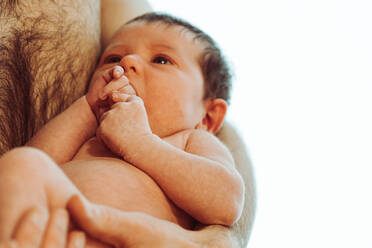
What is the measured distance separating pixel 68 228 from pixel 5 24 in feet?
2.22

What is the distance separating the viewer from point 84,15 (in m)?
1.20

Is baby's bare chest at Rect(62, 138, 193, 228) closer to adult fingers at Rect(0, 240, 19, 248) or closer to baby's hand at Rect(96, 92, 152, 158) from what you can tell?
baby's hand at Rect(96, 92, 152, 158)

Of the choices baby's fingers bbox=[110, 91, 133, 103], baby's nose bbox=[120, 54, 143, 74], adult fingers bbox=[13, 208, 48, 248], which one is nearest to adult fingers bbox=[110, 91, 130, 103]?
baby's fingers bbox=[110, 91, 133, 103]

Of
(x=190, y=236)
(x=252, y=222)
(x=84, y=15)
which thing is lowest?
(x=252, y=222)

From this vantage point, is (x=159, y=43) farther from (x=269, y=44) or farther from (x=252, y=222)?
(x=269, y=44)

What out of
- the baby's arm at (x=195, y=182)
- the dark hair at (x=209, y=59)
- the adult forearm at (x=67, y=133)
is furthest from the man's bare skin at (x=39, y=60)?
the baby's arm at (x=195, y=182)

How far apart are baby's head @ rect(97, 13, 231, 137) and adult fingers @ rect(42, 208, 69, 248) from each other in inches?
19.9

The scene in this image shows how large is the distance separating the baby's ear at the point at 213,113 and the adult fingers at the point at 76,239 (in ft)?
2.40

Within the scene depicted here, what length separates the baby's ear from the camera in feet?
3.91

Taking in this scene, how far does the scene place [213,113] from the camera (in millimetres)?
1203

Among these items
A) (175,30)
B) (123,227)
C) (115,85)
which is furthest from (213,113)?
(123,227)

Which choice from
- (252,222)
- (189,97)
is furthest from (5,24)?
(252,222)

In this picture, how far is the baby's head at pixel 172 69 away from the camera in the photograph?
0.98 metres

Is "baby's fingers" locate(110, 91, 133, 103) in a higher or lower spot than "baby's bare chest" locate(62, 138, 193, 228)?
higher
